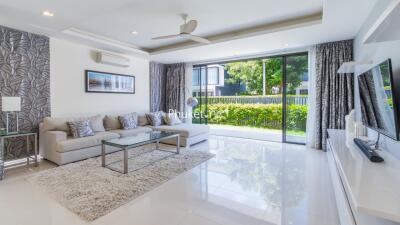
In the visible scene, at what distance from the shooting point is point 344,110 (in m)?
4.43

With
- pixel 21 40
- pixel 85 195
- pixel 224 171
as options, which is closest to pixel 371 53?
pixel 224 171

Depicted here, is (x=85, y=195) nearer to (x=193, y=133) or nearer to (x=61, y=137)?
(x=61, y=137)

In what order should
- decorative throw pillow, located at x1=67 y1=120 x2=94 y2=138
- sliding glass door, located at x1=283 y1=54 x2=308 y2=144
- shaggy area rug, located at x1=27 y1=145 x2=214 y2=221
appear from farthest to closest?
sliding glass door, located at x1=283 y1=54 x2=308 y2=144, decorative throw pillow, located at x1=67 y1=120 x2=94 y2=138, shaggy area rug, located at x1=27 y1=145 x2=214 y2=221

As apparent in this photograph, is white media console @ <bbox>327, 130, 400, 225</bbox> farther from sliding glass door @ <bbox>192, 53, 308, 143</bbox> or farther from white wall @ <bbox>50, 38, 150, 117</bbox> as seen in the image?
white wall @ <bbox>50, 38, 150, 117</bbox>

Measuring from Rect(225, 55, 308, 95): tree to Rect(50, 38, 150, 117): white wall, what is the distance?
4019mm

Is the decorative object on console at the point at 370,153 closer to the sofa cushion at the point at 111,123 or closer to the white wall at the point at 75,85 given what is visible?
the sofa cushion at the point at 111,123

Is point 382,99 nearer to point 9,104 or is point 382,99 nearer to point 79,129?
point 79,129

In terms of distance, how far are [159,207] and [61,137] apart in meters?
2.53

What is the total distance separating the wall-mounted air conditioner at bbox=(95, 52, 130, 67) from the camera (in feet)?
16.4

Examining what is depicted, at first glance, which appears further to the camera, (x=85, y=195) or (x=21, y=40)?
(x=21, y=40)

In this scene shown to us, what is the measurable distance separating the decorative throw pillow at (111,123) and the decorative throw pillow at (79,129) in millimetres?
799

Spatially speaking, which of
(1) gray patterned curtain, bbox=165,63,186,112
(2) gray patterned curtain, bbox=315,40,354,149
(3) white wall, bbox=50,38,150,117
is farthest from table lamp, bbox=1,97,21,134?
(2) gray patterned curtain, bbox=315,40,354,149

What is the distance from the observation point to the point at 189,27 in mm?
3430

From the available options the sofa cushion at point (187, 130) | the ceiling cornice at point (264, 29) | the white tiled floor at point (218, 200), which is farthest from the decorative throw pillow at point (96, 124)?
the ceiling cornice at point (264, 29)
